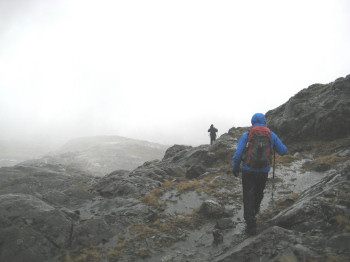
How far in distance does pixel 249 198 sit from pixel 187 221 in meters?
4.47

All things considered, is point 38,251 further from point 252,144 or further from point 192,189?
point 192,189

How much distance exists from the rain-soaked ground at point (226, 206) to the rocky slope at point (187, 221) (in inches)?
1.8

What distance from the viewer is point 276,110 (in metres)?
37.6

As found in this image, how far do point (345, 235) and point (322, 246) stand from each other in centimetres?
63

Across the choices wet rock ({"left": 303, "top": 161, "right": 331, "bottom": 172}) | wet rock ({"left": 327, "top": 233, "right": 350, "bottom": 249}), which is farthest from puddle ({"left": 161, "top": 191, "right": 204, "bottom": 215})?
wet rock ({"left": 303, "top": 161, "right": 331, "bottom": 172})

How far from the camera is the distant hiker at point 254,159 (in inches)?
321

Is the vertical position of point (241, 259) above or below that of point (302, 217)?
below

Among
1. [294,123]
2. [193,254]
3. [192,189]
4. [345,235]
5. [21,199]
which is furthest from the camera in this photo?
[294,123]

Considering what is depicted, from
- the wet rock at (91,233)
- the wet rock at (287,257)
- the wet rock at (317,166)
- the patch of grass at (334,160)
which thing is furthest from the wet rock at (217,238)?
the patch of grass at (334,160)

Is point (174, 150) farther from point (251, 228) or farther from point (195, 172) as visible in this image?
point (251, 228)

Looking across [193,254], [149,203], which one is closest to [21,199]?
[149,203]

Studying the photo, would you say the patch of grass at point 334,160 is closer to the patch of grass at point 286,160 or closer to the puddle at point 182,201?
the patch of grass at point 286,160

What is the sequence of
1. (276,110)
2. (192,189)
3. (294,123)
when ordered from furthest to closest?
(276,110), (294,123), (192,189)

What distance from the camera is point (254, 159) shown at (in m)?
8.11
